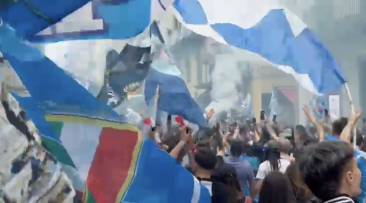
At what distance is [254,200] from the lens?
17.6 feet

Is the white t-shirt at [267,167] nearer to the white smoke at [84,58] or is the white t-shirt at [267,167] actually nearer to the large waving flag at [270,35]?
the large waving flag at [270,35]

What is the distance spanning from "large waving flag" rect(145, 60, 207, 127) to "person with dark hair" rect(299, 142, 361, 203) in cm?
374

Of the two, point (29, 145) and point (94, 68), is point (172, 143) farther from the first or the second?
point (29, 145)

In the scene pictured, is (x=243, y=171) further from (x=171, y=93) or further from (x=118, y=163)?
(x=118, y=163)

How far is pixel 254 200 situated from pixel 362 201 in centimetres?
135

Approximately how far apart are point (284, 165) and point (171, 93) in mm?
1390

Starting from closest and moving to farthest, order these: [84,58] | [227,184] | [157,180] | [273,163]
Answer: [157,180], [84,58], [227,184], [273,163]

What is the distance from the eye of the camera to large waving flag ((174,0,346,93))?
5.61 meters

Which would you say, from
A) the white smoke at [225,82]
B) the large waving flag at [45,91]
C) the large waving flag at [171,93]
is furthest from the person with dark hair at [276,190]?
the white smoke at [225,82]

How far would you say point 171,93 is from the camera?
6594 mm

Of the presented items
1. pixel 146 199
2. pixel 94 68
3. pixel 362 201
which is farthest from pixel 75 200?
pixel 94 68

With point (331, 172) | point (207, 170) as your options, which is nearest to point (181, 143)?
point (207, 170)

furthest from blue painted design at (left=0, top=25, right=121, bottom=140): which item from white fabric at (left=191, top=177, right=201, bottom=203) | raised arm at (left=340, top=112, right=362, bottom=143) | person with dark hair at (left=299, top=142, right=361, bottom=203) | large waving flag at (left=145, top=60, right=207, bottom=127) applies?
large waving flag at (left=145, top=60, right=207, bottom=127)

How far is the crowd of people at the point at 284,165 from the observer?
2.58 metres
